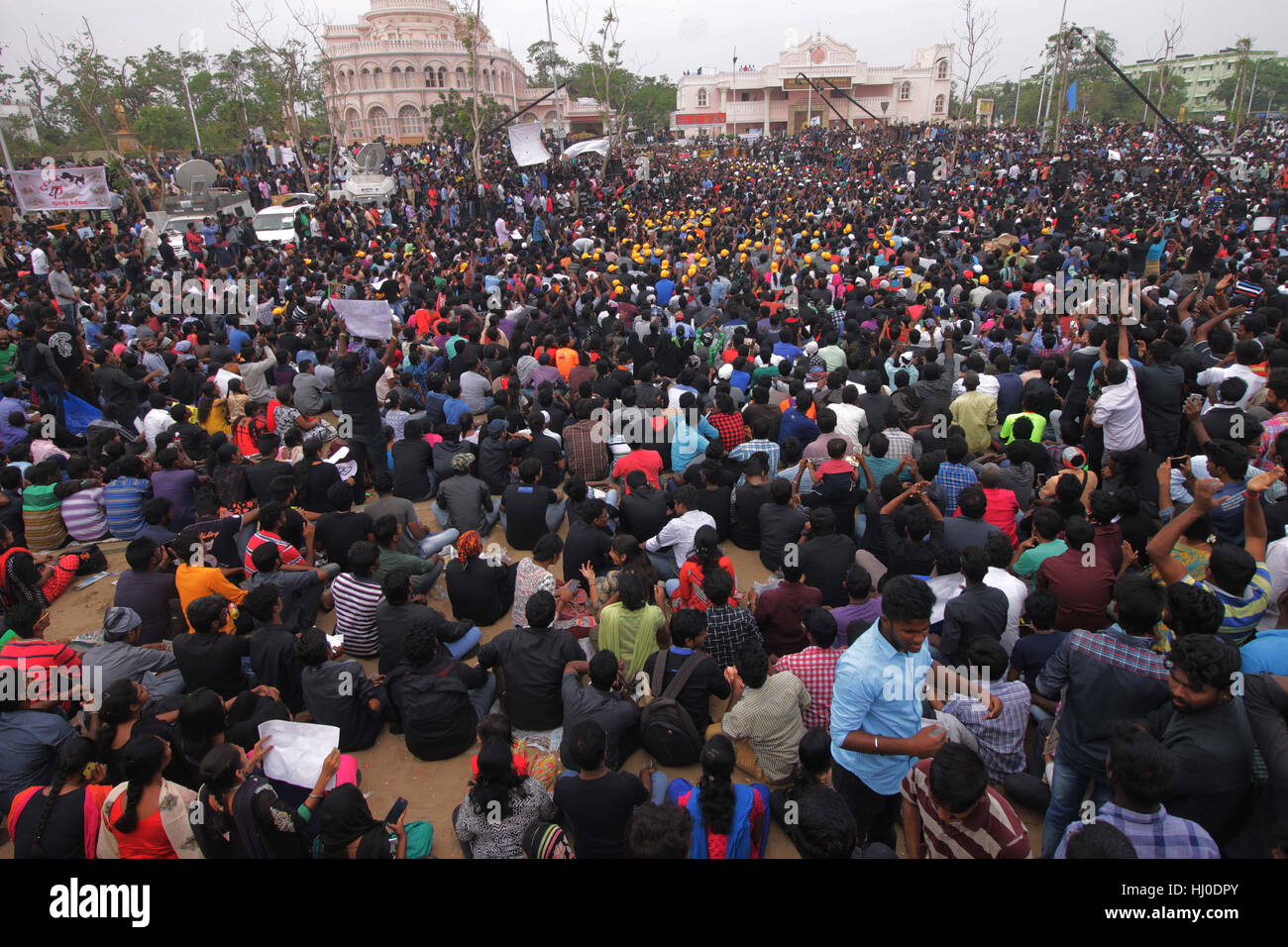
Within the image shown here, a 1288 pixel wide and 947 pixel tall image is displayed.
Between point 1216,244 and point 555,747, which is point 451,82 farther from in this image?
point 555,747

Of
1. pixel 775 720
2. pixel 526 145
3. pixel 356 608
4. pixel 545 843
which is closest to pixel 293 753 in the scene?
pixel 356 608

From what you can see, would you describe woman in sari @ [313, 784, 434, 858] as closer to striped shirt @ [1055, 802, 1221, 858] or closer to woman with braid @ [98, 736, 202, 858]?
woman with braid @ [98, 736, 202, 858]

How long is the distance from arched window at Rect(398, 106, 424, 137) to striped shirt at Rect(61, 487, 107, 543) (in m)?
54.5

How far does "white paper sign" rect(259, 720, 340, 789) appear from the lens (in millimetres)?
3523

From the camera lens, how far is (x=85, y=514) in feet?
20.3

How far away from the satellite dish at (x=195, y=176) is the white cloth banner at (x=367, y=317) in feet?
62.5

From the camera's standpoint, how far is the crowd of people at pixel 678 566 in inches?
113

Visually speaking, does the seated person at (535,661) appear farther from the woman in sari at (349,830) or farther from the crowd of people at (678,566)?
the woman in sari at (349,830)

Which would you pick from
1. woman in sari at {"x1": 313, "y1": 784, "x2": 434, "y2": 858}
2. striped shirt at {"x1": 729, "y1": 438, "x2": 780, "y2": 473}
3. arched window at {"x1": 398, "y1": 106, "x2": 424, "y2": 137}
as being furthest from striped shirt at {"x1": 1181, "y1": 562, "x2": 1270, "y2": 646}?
arched window at {"x1": 398, "y1": 106, "x2": 424, "y2": 137}

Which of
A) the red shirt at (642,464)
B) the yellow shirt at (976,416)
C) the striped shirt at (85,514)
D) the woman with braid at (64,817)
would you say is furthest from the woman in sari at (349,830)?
the yellow shirt at (976,416)

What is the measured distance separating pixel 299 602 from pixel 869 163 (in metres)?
30.9

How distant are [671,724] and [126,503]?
5.54 meters

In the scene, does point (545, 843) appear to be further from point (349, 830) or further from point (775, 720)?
point (775, 720)

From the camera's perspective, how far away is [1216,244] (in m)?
10.7
